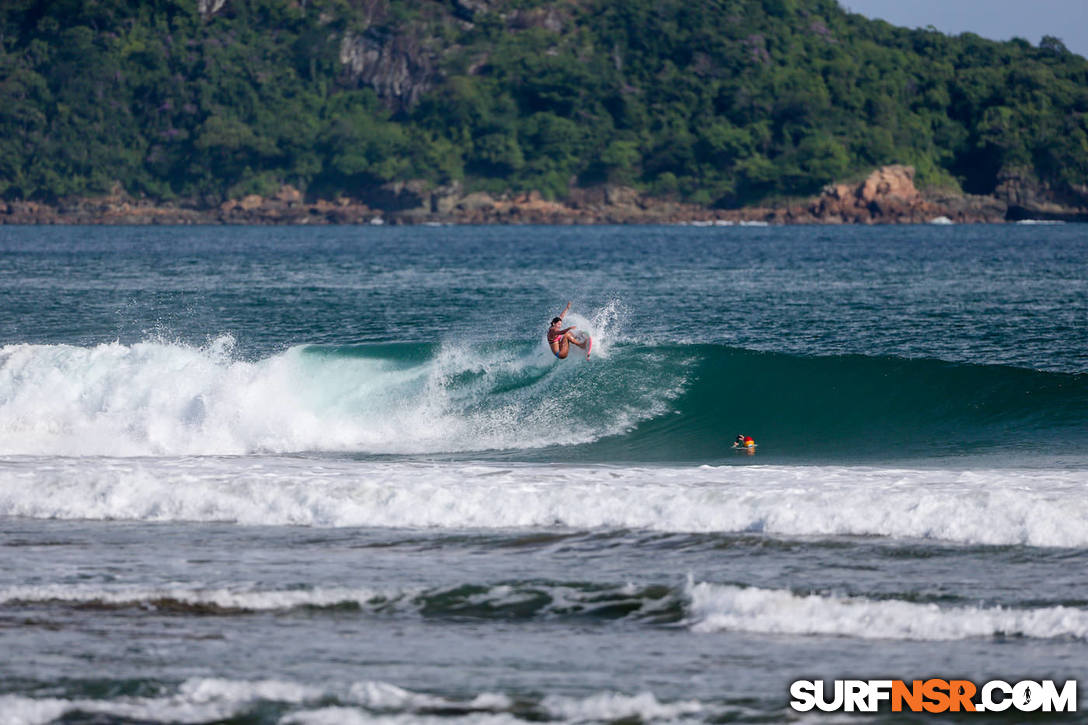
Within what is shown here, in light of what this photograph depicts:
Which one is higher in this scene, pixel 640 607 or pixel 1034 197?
pixel 1034 197

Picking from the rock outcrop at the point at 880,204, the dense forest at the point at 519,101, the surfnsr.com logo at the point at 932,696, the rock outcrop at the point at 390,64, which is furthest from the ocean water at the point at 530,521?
the rock outcrop at the point at 390,64

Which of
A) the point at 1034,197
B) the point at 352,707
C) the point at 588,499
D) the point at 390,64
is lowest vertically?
the point at 352,707

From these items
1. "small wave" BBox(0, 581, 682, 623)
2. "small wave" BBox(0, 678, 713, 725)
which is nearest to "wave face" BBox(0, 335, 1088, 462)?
"small wave" BBox(0, 581, 682, 623)

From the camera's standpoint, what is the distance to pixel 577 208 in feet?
529

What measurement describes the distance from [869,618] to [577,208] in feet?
501

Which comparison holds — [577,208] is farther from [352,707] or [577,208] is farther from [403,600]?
[352,707]

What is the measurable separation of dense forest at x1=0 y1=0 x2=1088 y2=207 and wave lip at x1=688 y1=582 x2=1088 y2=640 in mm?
149450

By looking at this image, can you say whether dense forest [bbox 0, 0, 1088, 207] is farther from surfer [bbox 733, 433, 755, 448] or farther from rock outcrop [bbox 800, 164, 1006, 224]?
surfer [bbox 733, 433, 755, 448]

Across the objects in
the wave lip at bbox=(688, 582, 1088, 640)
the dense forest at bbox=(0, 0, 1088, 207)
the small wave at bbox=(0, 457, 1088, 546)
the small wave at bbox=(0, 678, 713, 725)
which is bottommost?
the small wave at bbox=(0, 678, 713, 725)

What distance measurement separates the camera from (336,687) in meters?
8.82

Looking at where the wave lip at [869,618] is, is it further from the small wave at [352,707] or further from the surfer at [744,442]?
the surfer at [744,442]

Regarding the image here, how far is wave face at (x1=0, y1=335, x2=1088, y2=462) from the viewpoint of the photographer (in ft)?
65.4

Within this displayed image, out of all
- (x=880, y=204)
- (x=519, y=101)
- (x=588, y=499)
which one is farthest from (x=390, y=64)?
(x=588, y=499)

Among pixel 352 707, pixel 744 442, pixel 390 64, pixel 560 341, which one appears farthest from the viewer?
pixel 390 64
